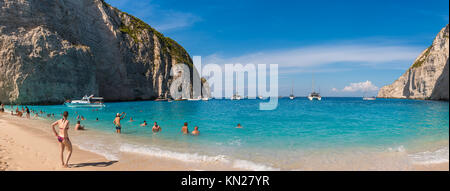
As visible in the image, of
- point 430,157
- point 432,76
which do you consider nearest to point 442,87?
point 432,76

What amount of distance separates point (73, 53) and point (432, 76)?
436 ft

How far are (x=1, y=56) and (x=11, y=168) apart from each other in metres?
59.3

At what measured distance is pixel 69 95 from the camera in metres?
58.1

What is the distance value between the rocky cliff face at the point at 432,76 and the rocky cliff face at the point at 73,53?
341 feet

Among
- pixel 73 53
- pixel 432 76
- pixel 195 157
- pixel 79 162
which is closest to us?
pixel 79 162

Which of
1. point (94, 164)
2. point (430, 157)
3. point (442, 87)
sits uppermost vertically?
point (442, 87)

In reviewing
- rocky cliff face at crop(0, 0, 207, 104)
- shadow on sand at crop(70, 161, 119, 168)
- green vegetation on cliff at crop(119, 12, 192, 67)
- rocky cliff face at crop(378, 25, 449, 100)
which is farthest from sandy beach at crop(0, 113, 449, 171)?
rocky cliff face at crop(378, 25, 449, 100)

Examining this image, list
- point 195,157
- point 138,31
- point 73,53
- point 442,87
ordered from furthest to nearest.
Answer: point 138,31
point 442,87
point 73,53
point 195,157

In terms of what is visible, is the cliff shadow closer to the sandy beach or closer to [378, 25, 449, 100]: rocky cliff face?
[378, 25, 449, 100]: rocky cliff face

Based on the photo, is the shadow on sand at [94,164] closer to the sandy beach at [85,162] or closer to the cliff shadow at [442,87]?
Result: the sandy beach at [85,162]

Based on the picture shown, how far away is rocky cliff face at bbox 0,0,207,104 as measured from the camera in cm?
4856

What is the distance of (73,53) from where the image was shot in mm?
57969

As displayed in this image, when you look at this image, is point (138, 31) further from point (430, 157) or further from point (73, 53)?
point (430, 157)
